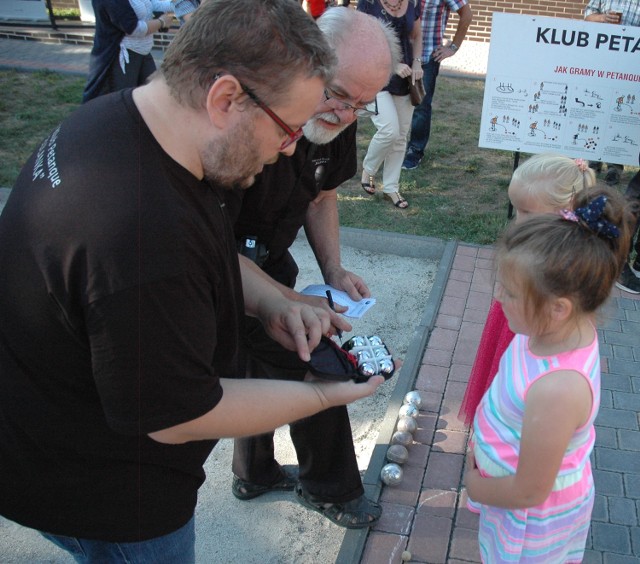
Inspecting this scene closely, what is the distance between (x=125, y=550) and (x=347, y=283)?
1.47 meters

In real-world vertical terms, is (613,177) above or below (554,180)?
below

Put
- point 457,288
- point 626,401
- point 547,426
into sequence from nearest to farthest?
point 547,426
point 626,401
point 457,288

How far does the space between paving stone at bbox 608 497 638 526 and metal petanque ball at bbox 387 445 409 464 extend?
0.91 meters

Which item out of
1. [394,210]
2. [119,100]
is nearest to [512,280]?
[119,100]

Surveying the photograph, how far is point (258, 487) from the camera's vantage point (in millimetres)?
3109

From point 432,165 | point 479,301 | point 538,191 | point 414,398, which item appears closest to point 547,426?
point 538,191

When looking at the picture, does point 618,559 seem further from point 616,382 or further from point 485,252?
point 485,252

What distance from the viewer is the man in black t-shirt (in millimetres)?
1310

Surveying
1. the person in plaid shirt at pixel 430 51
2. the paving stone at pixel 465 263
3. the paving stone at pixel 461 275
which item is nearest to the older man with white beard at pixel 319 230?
the paving stone at pixel 461 275

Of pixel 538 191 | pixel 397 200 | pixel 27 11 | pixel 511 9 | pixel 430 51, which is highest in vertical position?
pixel 538 191

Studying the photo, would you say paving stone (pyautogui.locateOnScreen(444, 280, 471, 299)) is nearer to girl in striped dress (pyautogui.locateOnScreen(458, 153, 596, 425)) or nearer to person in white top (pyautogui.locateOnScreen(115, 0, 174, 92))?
girl in striped dress (pyautogui.locateOnScreen(458, 153, 596, 425))

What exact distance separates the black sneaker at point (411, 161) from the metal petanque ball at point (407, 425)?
410 centimetres

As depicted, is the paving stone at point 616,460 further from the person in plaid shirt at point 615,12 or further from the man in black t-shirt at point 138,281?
the person in plaid shirt at point 615,12

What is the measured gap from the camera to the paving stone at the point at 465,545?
271 centimetres
